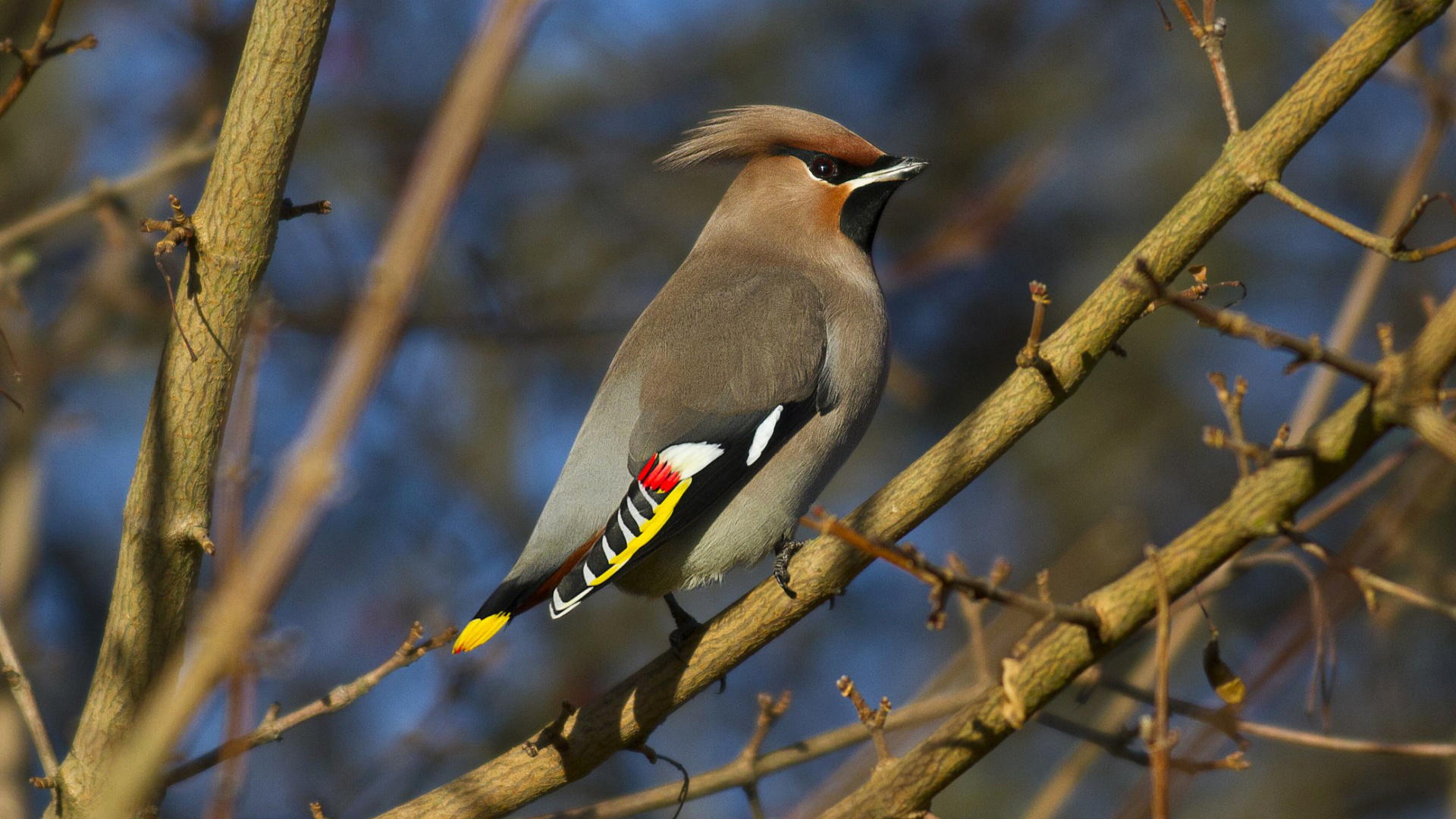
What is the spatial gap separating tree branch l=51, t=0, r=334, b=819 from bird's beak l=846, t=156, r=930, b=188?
2.29 m

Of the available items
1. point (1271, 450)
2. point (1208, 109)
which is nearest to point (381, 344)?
point (1271, 450)

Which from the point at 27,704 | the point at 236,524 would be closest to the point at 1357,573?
the point at 236,524

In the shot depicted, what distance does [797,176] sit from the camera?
15.2 ft

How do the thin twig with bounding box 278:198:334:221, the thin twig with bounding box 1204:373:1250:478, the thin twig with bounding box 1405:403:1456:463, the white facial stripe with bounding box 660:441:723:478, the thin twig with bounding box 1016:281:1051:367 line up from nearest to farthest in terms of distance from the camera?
the thin twig with bounding box 1405:403:1456:463 < the thin twig with bounding box 1204:373:1250:478 < the thin twig with bounding box 1016:281:1051:367 < the thin twig with bounding box 278:198:334:221 < the white facial stripe with bounding box 660:441:723:478

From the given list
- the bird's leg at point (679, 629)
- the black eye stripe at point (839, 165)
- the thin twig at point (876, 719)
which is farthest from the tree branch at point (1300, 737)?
the black eye stripe at point (839, 165)

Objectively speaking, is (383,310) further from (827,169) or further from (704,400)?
(827,169)

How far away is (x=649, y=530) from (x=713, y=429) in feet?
1.34

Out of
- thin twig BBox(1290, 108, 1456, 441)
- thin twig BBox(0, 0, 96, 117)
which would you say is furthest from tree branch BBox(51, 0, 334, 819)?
thin twig BBox(1290, 108, 1456, 441)

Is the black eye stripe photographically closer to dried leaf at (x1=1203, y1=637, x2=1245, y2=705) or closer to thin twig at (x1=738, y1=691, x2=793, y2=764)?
thin twig at (x1=738, y1=691, x2=793, y2=764)

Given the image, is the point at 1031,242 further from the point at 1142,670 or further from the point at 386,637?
the point at 1142,670

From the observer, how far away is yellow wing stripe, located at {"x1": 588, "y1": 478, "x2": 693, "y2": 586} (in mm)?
3312

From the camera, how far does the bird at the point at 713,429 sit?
346 centimetres

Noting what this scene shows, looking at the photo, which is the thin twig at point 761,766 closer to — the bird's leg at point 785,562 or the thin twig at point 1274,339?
the bird's leg at point 785,562

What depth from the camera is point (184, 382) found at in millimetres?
2611
